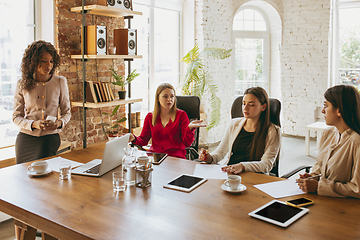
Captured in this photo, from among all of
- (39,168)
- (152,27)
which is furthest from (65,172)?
(152,27)

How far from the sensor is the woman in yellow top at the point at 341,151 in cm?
174

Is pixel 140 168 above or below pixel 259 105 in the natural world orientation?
below

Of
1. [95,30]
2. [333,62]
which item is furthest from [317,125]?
[95,30]

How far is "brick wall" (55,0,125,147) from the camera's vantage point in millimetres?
3564

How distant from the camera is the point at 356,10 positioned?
6.34 meters

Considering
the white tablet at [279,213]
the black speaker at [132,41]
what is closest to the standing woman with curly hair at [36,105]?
the black speaker at [132,41]

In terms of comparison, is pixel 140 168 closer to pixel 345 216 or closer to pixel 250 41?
pixel 345 216

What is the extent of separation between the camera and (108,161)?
2137mm

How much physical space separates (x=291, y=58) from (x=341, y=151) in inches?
203

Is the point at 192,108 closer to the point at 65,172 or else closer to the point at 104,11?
the point at 104,11

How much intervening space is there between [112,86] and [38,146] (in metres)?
1.56

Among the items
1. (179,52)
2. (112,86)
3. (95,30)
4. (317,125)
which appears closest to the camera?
(95,30)

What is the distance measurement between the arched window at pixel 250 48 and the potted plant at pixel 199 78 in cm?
145

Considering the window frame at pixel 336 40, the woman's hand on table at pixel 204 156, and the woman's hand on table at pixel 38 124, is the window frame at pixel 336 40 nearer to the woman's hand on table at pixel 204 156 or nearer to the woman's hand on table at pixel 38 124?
the woman's hand on table at pixel 204 156
